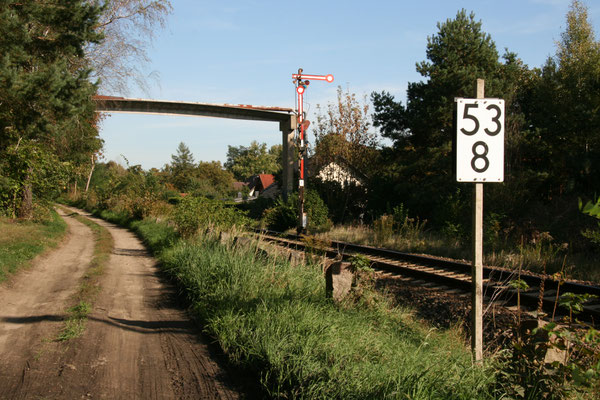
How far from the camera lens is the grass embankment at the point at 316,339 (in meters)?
3.79

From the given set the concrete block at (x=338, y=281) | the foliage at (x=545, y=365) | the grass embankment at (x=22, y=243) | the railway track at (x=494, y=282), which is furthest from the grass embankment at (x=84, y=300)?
the foliage at (x=545, y=365)

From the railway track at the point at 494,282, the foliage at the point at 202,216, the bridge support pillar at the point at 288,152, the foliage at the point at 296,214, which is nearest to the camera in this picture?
the railway track at the point at 494,282

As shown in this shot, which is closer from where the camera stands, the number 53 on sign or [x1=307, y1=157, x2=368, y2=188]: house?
the number 53 on sign

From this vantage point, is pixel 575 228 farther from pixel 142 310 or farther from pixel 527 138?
pixel 142 310

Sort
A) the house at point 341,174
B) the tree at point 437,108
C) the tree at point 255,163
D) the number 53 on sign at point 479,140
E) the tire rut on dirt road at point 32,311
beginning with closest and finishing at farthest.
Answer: the number 53 on sign at point 479,140, the tire rut on dirt road at point 32,311, the tree at point 437,108, the house at point 341,174, the tree at point 255,163

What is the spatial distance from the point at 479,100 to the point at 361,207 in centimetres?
2196

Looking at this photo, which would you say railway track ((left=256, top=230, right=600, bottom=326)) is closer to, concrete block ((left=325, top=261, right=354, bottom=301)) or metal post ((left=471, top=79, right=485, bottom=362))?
metal post ((left=471, top=79, right=485, bottom=362))

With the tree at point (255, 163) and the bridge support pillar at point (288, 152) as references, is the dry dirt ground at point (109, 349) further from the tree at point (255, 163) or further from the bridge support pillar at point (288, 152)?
the tree at point (255, 163)

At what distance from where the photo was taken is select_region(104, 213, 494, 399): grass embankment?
3.79 meters

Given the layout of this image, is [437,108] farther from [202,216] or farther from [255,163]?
[255,163]

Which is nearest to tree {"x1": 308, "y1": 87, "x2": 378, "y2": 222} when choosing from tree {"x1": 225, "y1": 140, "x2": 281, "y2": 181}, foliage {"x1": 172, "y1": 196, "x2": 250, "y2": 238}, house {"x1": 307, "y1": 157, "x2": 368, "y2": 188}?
house {"x1": 307, "y1": 157, "x2": 368, "y2": 188}

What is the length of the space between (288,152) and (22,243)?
19.7 m

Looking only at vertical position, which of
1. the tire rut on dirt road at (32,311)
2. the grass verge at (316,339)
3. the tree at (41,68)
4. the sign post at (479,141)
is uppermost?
the tree at (41,68)

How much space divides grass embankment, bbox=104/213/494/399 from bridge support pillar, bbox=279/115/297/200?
890 inches
